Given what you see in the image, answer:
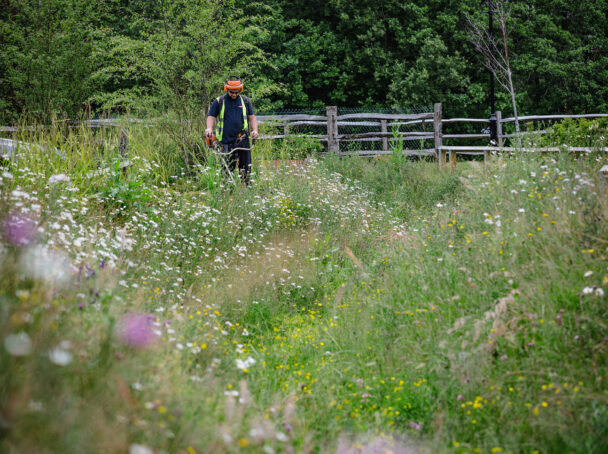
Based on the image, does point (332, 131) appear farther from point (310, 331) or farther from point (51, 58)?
point (310, 331)

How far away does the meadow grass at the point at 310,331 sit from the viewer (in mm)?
2051

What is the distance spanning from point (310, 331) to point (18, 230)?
7.85 ft

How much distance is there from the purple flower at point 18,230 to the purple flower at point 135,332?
0.66m

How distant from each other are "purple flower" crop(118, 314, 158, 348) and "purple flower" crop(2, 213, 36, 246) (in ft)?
2.17

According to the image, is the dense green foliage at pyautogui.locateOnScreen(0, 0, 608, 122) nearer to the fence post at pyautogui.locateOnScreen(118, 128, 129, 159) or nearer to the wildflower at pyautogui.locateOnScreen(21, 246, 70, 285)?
the fence post at pyautogui.locateOnScreen(118, 128, 129, 159)

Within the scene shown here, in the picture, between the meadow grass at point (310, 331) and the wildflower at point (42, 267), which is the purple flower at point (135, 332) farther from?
the wildflower at point (42, 267)

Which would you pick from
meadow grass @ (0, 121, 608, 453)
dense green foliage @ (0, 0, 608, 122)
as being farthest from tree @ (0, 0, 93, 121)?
dense green foliage @ (0, 0, 608, 122)

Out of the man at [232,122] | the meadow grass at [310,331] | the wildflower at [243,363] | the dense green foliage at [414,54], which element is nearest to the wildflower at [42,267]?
the meadow grass at [310,331]

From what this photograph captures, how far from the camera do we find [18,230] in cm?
296

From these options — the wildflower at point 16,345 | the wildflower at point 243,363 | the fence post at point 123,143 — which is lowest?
the wildflower at point 243,363

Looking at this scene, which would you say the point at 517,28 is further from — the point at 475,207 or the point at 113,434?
the point at 113,434

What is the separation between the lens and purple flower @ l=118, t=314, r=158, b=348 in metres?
2.54

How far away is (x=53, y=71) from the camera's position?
12.1m

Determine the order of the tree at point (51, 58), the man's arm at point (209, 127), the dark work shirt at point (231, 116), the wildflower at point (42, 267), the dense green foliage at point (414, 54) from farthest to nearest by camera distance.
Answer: the dense green foliage at point (414, 54) < the tree at point (51, 58) < the dark work shirt at point (231, 116) < the man's arm at point (209, 127) < the wildflower at point (42, 267)
